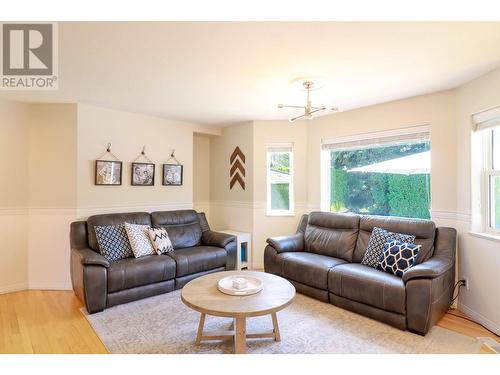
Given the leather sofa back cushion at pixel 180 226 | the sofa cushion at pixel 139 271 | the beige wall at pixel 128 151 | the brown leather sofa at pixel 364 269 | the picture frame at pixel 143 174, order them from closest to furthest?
the brown leather sofa at pixel 364 269 < the sofa cushion at pixel 139 271 < the beige wall at pixel 128 151 < the leather sofa back cushion at pixel 180 226 < the picture frame at pixel 143 174

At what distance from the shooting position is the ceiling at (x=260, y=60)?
174cm

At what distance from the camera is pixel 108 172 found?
3.61 meters

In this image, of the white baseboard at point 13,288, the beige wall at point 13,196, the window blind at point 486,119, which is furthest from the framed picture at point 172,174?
the window blind at point 486,119

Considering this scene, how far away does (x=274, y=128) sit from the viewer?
169 inches

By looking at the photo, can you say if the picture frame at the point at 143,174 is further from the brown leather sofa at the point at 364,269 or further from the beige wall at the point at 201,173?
the brown leather sofa at the point at 364,269

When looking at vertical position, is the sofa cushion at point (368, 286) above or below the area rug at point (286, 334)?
above

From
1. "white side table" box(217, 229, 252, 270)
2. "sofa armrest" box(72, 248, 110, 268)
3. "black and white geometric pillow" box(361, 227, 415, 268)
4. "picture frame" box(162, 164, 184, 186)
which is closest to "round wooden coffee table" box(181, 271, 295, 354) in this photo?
"sofa armrest" box(72, 248, 110, 268)

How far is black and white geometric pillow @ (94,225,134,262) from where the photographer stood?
304 cm

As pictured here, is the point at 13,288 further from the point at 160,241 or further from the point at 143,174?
the point at 143,174

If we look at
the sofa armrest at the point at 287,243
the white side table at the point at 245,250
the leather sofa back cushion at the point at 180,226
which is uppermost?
the leather sofa back cushion at the point at 180,226

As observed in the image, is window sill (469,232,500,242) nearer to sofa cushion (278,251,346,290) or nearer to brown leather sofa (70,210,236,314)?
sofa cushion (278,251,346,290)

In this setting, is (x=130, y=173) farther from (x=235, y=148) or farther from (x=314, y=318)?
(x=314, y=318)

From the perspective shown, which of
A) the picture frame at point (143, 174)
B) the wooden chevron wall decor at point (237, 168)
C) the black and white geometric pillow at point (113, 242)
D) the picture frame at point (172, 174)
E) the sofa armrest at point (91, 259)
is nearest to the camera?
the sofa armrest at point (91, 259)
